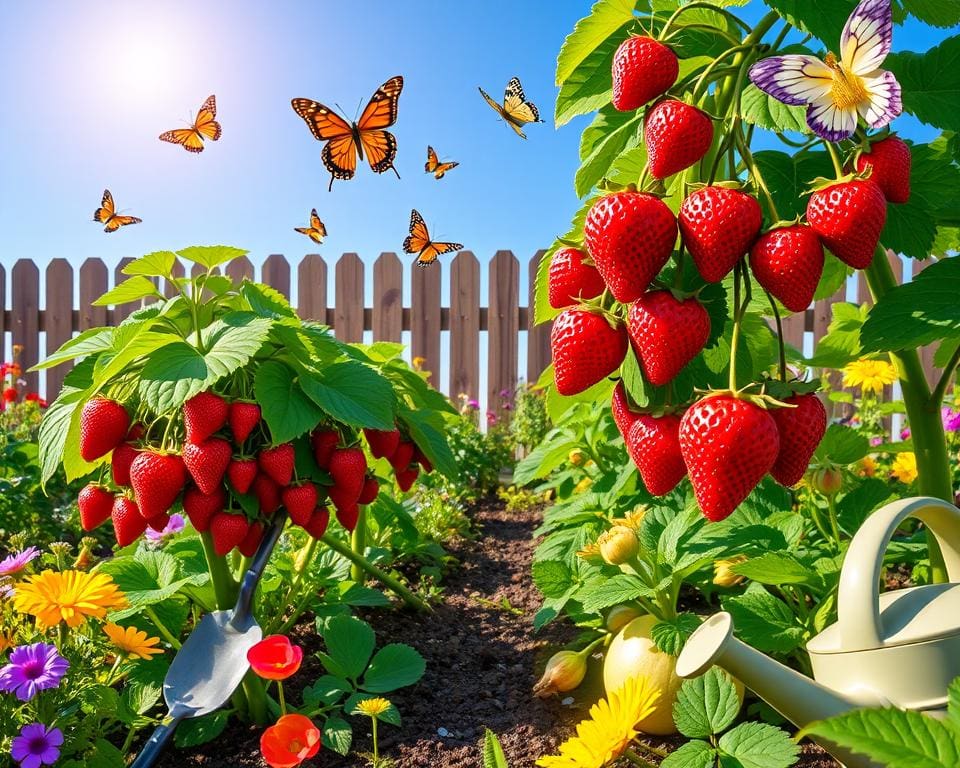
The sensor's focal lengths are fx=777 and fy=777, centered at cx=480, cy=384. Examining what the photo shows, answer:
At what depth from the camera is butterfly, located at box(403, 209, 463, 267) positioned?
5.94 meters

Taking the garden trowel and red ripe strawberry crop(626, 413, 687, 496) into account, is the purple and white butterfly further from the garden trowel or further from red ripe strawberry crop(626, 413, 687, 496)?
the garden trowel

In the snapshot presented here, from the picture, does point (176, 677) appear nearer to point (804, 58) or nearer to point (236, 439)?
point (236, 439)

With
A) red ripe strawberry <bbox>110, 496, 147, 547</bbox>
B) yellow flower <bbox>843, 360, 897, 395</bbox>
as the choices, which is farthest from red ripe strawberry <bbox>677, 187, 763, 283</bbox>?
yellow flower <bbox>843, 360, 897, 395</bbox>

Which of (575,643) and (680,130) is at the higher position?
(680,130)

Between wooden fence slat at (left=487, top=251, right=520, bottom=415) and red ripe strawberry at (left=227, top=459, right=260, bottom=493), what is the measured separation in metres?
4.91

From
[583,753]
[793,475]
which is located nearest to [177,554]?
[583,753]

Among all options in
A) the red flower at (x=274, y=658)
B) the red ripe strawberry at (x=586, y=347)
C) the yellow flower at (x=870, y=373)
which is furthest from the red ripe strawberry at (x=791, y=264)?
the yellow flower at (x=870, y=373)

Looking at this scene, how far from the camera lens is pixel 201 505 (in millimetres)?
1312

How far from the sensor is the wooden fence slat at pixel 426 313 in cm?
635

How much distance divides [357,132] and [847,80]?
171 inches

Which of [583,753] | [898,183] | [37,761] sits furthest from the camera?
[37,761]

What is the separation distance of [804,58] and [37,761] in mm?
1352

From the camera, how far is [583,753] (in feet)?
2.98

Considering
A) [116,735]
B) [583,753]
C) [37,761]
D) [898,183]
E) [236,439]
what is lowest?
[116,735]
